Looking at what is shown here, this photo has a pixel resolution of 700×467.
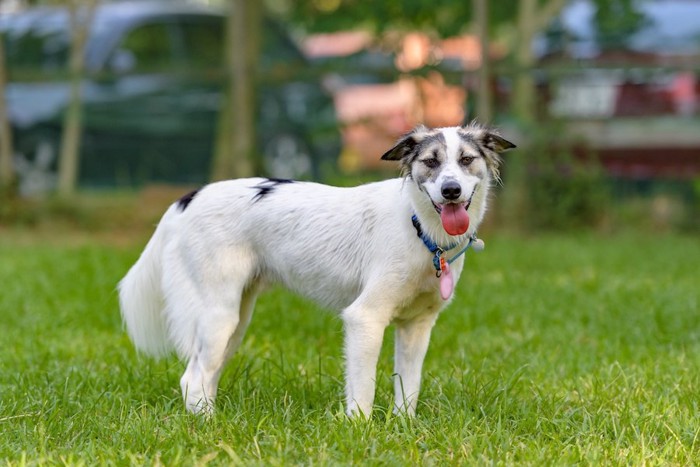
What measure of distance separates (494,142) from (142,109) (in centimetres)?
705

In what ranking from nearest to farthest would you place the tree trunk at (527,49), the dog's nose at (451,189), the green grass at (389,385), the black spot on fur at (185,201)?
1. the green grass at (389,385)
2. the dog's nose at (451,189)
3. the black spot on fur at (185,201)
4. the tree trunk at (527,49)

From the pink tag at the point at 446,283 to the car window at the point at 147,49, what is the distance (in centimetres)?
709

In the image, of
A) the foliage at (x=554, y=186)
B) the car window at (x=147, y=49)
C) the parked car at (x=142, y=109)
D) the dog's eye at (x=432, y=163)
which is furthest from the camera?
the car window at (x=147, y=49)

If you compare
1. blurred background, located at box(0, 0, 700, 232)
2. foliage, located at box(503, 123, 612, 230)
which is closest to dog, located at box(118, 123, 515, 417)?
blurred background, located at box(0, 0, 700, 232)

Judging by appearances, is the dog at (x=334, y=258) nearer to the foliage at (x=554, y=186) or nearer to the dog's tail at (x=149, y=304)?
the dog's tail at (x=149, y=304)

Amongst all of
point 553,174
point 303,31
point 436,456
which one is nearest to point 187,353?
point 436,456

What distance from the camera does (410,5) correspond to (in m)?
10.5

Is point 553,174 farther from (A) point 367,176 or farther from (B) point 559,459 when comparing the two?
(B) point 559,459

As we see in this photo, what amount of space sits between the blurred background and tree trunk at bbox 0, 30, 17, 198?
18mm

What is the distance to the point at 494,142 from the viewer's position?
410 cm

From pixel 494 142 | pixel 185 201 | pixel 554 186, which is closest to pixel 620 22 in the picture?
pixel 554 186

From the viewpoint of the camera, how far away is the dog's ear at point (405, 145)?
404 cm

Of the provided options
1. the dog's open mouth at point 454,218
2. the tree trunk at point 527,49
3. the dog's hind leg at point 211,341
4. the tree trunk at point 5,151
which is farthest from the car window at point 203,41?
the dog's open mouth at point 454,218

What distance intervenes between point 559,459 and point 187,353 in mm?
1641
